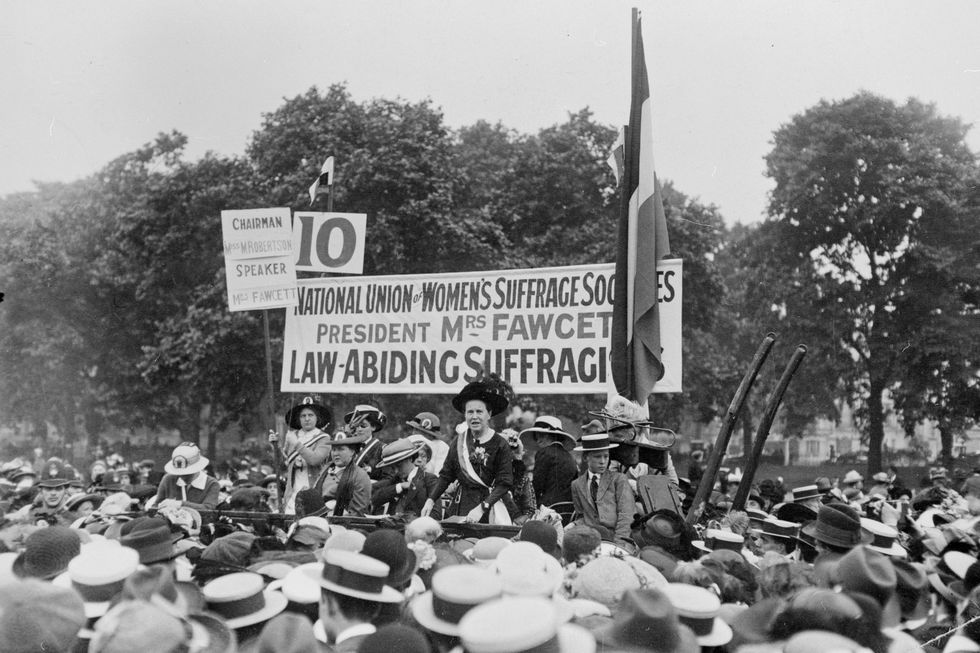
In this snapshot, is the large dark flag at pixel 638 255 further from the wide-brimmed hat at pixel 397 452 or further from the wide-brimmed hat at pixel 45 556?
the wide-brimmed hat at pixel 45 556

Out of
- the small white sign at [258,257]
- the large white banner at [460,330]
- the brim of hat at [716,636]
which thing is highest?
the small white sign at [258,257]

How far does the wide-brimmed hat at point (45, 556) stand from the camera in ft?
11.3

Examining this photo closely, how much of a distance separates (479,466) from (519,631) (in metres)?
4.97

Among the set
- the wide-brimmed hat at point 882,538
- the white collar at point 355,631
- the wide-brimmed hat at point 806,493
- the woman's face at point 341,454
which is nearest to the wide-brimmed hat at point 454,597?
the white collar at point 355,631

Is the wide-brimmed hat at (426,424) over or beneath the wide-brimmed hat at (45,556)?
over

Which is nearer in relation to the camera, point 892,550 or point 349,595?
point 349,595

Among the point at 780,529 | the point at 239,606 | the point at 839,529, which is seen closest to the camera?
the point at 239,606

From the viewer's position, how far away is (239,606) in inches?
113

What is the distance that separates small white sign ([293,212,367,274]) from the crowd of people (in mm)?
4152

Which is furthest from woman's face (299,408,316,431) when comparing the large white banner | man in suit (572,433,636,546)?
man in suit (572,433,636,546)

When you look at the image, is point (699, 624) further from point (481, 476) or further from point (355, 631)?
point (481, 476)

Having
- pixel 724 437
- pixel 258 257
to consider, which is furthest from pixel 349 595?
pixel 258 257

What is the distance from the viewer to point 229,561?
3953 mm

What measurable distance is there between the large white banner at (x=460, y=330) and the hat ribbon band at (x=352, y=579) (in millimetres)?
6360
